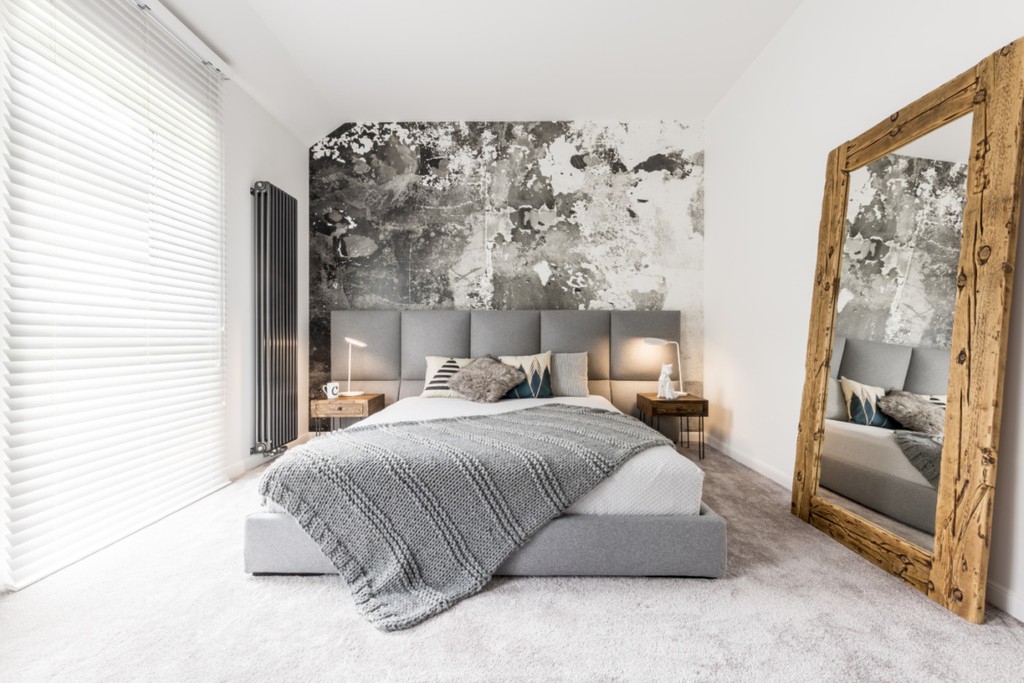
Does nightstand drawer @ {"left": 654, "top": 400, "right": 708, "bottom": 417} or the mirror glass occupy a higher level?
the mirror glass

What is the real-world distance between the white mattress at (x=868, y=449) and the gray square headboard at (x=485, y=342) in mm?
1906

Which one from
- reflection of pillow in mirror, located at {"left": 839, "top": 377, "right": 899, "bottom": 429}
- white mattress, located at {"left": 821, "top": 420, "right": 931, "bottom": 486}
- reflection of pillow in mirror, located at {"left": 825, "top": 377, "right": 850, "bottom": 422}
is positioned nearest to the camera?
white mattress, located at {"left": 821, "top": 420, "right": 931, "bottom": 486}

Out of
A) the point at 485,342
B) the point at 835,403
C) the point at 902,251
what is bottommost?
the point at 835,403

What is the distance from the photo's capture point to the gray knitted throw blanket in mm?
1844

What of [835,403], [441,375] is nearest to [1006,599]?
[835,403]

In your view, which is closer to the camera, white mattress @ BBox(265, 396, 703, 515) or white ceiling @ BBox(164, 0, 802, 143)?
white mattress @ BBox(265, 396, 703, 515)

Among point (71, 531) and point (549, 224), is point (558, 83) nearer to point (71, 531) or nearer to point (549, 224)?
point (549, 224)

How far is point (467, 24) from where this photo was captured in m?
3.06

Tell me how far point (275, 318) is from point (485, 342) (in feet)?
5.36

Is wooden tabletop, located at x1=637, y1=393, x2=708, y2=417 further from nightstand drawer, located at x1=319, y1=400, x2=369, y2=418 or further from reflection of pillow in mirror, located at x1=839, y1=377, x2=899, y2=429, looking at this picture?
nightstand drawer, located at x1=319, y1=400, x2=369, y2=418

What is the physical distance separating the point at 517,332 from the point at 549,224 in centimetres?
102

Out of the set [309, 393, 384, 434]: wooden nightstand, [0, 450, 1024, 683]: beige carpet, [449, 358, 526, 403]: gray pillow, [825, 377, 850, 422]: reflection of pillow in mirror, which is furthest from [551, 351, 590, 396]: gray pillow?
[0, 450, 1024, 683]: beige carpet

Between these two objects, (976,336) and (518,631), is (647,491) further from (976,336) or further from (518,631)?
(976,336)

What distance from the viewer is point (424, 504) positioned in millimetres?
1901
